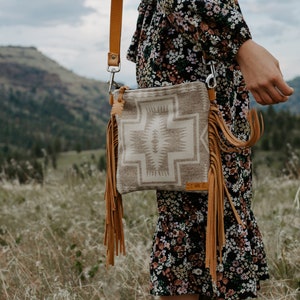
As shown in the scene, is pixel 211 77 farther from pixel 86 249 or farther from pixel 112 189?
pixel 86 249

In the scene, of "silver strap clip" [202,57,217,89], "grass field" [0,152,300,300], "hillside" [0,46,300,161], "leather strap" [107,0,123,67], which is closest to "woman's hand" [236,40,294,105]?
"silver strap clip" [202,57,217,89]

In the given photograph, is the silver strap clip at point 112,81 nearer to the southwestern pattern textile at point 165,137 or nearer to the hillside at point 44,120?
the southwestern pattern textile at point 165,137

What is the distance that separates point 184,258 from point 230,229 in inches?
7.2

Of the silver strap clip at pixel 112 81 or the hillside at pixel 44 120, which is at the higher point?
the hillside at pixel 44 120

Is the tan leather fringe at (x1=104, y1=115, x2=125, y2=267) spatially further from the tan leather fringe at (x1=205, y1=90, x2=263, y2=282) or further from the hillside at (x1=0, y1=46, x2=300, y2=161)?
the hillside at (x1=0, y1=46, x2=300, y2=161)

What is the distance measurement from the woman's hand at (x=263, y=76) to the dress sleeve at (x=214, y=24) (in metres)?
0.05

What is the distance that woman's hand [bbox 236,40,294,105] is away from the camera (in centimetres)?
154

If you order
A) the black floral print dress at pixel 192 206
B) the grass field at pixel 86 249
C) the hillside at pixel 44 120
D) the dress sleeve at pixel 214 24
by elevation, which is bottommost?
the grass field at pixel 86 249

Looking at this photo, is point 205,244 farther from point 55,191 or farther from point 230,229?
point 55,191

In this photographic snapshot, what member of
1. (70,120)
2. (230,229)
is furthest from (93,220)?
(70,120)

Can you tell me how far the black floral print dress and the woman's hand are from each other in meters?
0.21

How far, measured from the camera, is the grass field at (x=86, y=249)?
302 centimetres

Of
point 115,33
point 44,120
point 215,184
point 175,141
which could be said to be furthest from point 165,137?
point 44,120

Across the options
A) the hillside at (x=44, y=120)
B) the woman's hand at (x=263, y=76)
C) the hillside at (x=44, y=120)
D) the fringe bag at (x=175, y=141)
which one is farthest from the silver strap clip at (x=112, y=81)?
the hillside at (x=44, y=120)
